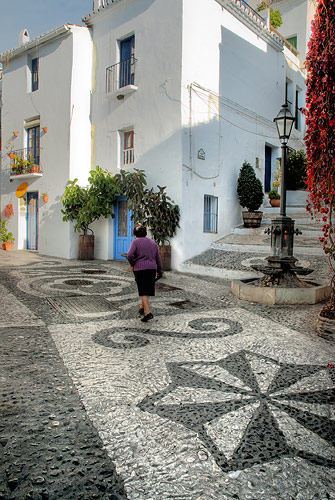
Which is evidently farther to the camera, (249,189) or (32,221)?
(32,221)

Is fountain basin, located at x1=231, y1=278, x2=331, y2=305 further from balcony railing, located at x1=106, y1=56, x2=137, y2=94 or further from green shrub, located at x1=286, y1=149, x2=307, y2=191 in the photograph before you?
green shrub, located at x1=286, y1=149, x2=307, y2=191

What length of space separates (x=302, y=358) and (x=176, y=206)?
765cm

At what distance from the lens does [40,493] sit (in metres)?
1.88

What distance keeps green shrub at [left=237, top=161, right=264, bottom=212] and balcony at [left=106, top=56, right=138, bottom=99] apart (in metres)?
4.63

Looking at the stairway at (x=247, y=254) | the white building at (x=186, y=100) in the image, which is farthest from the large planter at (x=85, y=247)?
the stairway at (x=247, y=254)

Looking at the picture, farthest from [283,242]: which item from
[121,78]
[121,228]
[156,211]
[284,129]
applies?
[121,78]

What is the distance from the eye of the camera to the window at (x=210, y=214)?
12586 millimetres

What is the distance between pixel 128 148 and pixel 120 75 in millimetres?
2566

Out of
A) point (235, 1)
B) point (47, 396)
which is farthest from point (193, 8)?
point (47, 396)

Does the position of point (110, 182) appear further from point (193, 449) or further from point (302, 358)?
point (193, 449)

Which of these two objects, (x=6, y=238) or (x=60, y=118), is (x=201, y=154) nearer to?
(x=60, y=118)

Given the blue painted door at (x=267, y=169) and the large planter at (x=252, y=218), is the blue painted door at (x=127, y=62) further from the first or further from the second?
the blue painted door at (x=267, y=169)

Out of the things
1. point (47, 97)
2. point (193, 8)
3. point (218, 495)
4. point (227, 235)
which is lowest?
point (218, 495)

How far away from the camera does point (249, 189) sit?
1312 centimetres
